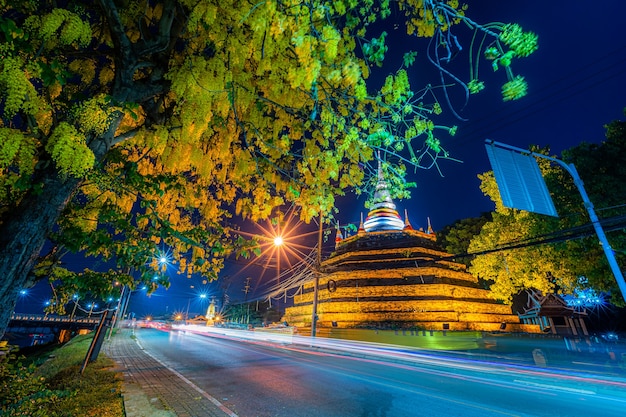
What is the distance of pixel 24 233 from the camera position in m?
3.00

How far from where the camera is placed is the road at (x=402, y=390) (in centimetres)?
609

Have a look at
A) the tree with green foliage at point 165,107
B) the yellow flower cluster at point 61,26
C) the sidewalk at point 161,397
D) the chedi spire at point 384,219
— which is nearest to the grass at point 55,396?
the sidewalk at point 161,397

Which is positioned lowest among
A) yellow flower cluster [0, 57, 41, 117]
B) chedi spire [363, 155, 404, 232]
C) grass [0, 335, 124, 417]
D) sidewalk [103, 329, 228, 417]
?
sidewalk [103, 329, 228, 417]

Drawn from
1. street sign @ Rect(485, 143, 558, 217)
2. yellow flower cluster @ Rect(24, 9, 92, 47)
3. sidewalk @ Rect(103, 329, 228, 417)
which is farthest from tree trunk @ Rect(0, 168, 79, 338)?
street sign @ Rect(485, 143, 558, 217)

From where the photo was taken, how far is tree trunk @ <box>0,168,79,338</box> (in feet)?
9.54

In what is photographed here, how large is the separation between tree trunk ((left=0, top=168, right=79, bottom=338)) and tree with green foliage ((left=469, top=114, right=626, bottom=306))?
470 inches

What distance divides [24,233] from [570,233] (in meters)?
19.4

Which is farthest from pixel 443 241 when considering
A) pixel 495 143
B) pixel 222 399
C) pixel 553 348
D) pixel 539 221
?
pixel 222 399

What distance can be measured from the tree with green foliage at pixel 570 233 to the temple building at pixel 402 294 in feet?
28.0

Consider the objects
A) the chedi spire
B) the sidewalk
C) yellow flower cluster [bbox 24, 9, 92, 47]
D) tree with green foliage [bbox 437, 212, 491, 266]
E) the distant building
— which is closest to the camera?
yellow flower cluster [bbox 24, 9, 92, 47]

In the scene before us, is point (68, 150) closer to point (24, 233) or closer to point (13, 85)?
point (13, 85)

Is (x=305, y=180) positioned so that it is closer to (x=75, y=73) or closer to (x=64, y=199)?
(x=64, y=199)

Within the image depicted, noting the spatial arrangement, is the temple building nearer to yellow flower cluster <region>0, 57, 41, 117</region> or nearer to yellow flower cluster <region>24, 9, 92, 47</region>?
yellow flower cluster <region>24, 9, 92, 47</region>

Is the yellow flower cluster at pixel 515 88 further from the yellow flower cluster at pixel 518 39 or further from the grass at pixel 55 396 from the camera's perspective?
the grass at pixel 55 396
